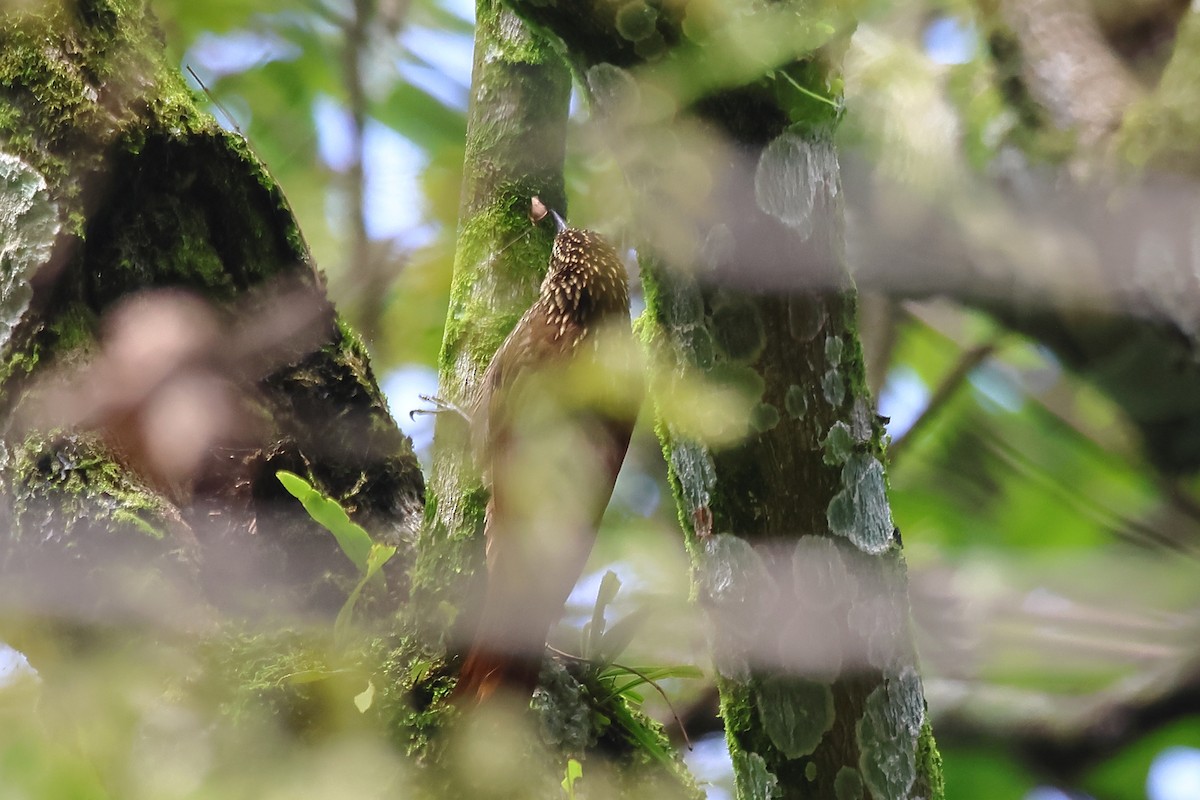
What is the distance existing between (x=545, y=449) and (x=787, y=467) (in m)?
0.55

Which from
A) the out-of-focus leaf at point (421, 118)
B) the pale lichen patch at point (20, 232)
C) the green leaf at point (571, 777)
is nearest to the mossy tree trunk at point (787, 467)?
the green leaf at point (571, 777)

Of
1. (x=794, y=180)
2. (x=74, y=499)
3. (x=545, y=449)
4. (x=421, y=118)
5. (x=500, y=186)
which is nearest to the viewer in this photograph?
(x=794, y=180)

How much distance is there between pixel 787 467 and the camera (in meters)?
1.06

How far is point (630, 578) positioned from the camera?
1735mm

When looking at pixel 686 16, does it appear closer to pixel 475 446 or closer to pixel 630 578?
pixel 475 446

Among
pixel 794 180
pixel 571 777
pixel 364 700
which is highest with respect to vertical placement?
pixel 794 180

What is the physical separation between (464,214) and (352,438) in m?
0.41

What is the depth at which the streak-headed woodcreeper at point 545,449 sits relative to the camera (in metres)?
1.35

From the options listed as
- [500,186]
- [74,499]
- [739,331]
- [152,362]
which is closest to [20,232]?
[152,362]

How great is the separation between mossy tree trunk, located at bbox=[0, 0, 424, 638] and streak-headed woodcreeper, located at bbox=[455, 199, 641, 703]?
18cm

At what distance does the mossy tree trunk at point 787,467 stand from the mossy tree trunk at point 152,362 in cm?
60

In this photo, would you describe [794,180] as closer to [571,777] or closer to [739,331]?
[739,331]

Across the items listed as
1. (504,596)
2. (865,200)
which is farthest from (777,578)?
(865,200)

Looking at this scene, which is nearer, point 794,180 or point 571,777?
point 794,180
